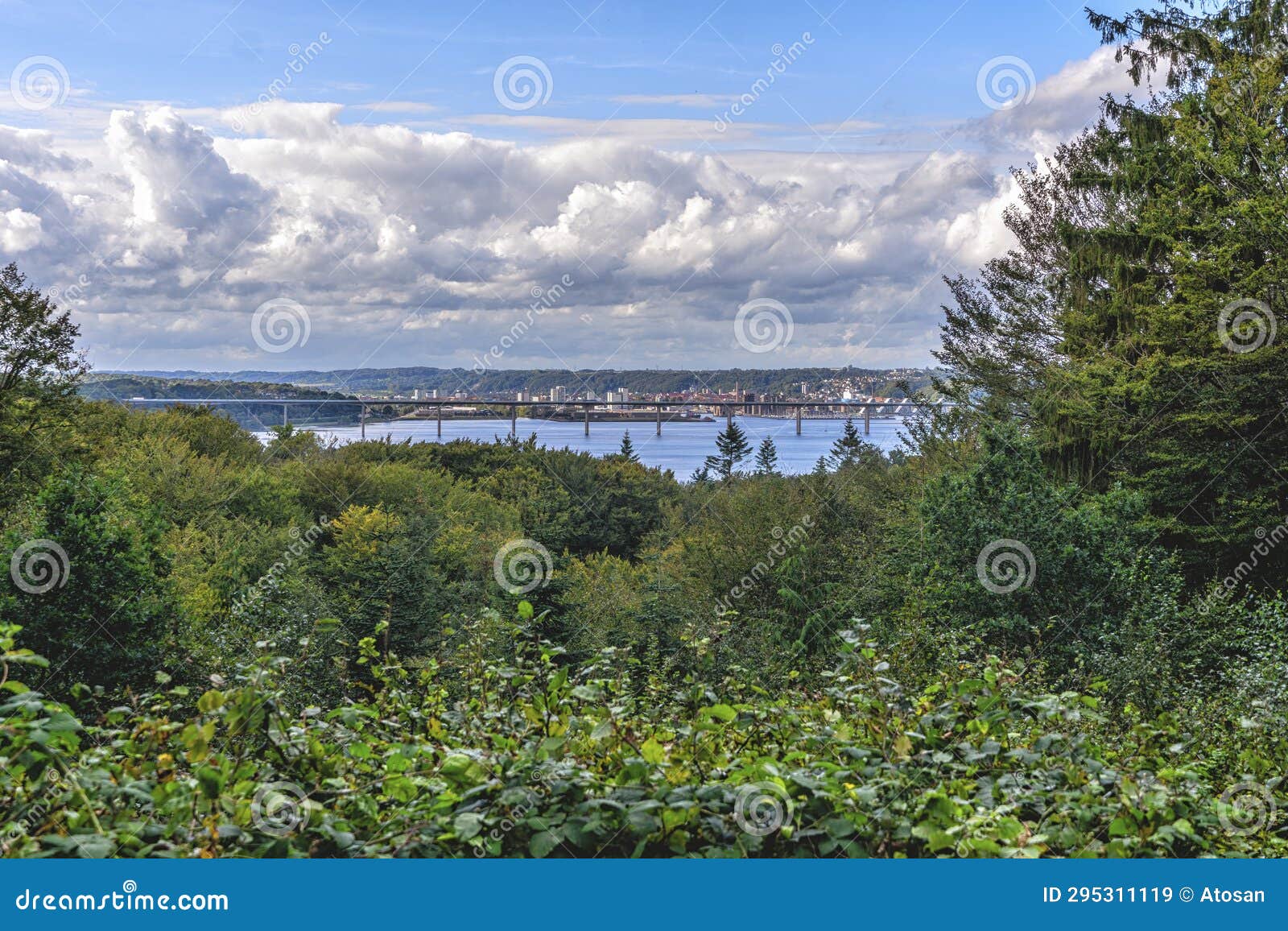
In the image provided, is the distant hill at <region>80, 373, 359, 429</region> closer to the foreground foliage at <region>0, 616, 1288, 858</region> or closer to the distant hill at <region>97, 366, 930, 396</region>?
the distant hill at <region>97, 366, 930, 396</region>

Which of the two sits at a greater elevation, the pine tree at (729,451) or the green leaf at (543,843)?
the pine tree at (729,451)

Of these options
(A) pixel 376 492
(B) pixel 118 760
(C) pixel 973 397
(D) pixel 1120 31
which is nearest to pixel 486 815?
(B) pixel 118 760

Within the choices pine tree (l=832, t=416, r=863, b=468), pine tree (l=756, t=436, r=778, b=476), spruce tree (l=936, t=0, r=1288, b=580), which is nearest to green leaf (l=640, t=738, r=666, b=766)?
spruce tree (l=936, t=0, r=1288, b=580)

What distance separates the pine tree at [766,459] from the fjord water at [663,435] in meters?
0.62

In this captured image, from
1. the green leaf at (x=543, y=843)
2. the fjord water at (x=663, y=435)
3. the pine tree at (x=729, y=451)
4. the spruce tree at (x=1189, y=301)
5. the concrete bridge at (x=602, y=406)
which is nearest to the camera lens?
the green leaf at (x=543, y=843)

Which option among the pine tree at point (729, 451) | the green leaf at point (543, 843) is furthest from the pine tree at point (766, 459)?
the green leaf at point (543, 843)

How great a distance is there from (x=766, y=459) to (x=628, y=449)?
22433 mm

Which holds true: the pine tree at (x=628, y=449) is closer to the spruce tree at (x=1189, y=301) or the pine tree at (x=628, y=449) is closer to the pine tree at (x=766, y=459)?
the pine tree at (x=766, y=459)

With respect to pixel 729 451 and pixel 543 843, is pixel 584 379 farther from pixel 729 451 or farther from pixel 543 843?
pixel 543 843

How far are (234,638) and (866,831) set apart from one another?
62.1ft

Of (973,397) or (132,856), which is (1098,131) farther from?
(132,856)

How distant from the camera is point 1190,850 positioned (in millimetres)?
2475

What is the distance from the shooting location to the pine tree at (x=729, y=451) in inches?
2452

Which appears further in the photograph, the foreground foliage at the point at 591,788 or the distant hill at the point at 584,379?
the distant hill at the point at 584,379
